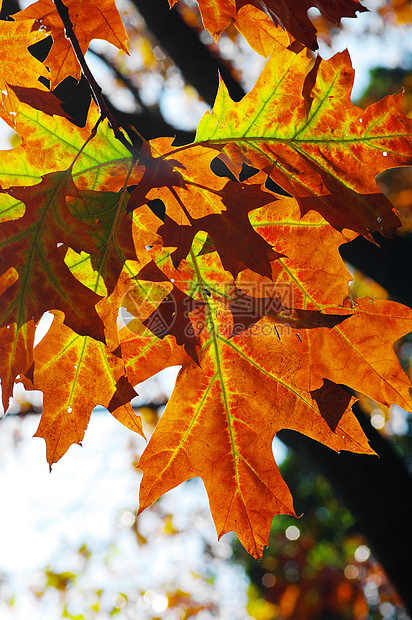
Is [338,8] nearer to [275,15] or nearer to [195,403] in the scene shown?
[275,15]

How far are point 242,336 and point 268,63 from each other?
0.51m

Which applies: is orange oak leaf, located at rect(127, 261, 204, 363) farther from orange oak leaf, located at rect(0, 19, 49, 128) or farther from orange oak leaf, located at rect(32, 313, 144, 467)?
orange oak leaf, located at rect(0, 19, 49, 128)

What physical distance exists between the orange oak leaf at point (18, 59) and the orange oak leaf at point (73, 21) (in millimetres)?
27

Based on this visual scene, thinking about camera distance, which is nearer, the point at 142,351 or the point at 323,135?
the point at 323,135

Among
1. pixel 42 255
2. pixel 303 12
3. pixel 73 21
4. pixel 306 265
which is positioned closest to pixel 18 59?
pixel 73 21

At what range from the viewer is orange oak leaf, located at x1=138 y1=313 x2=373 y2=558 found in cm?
91

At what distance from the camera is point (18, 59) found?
3.02 ft

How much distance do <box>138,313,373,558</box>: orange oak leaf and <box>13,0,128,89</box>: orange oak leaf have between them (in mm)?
623

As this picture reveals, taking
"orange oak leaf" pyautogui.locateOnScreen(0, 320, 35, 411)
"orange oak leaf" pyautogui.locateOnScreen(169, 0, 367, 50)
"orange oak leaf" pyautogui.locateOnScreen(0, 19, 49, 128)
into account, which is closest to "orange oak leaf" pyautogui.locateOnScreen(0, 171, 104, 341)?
"orange oak leaf" pyautogui.locateOnScreen(0, 320, 35, 411)

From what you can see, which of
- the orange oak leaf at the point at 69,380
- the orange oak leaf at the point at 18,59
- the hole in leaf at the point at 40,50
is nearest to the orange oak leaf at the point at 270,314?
the orange oak leaf at the point at 69,380

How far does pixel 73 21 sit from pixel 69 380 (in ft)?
2.54

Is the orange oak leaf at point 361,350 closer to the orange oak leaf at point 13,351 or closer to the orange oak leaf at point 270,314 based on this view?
the orange oak leaf at point 270,314

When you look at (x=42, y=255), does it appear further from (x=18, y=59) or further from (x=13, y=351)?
(x=18, y=59)

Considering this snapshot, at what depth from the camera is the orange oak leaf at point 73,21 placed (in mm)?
950
